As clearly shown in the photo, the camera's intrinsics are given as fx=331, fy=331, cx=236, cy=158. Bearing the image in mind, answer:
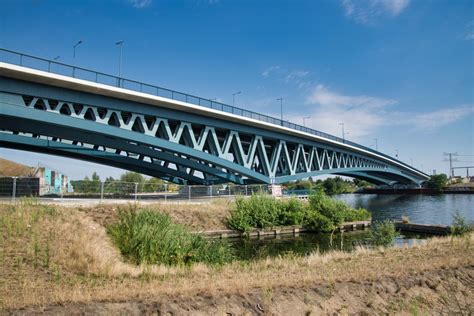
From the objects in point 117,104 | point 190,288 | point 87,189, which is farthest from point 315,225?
point 190,288

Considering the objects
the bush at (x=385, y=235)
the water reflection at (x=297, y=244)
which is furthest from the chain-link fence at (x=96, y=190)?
the bush at (x=385, y=235)

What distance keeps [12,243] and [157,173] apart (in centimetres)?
3890

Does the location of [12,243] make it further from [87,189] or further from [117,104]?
[117,104]

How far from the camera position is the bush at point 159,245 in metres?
13.6

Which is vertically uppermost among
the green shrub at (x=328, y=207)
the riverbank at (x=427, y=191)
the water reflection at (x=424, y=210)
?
the riverbank at (x=427, y=191)

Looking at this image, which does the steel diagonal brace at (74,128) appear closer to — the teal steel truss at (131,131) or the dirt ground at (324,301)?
the teal steel truss at (131,131)

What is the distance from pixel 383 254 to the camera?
13195mm

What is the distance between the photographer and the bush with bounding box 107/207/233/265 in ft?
44.5

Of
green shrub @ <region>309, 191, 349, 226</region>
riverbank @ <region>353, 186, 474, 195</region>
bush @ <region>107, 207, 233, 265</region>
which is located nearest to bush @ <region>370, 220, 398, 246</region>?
bush @ <region>107, 207, 233, 265</region>

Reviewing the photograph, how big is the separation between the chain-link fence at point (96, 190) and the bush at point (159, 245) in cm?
721

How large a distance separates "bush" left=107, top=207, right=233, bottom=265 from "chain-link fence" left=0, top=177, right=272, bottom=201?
23.7 feet

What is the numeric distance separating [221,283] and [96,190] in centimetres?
2091

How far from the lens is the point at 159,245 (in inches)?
556

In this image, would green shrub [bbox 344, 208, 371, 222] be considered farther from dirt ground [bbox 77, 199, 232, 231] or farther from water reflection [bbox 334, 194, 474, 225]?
dirt ground [bbox 77, 199, 232, 231]
